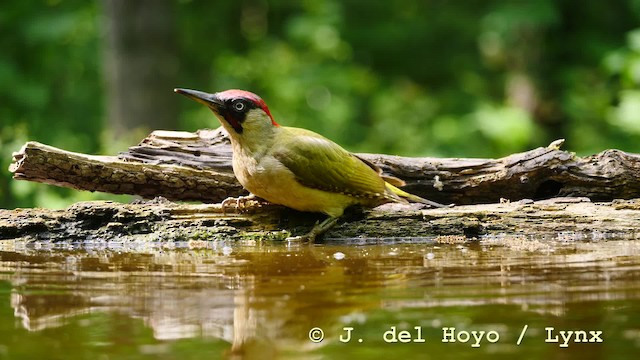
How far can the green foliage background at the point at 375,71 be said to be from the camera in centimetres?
1048

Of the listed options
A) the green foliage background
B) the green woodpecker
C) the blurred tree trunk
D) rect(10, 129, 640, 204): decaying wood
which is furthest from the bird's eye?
the blurred tree trunk

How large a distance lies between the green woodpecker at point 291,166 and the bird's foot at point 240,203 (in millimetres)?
135

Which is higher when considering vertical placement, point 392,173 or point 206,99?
point 206,99

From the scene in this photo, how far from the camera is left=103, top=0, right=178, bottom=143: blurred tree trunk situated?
9977 millimetres

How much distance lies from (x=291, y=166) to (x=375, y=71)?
292 inches

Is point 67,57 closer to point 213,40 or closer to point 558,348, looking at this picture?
point 213,40

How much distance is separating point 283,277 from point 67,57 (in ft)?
30.7

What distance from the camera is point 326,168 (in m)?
5.15

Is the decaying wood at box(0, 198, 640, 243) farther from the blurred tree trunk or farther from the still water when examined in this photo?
the blurred tree trunk

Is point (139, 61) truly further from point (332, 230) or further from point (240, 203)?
point (332, 230)

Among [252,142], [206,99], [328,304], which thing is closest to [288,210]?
[252,142]

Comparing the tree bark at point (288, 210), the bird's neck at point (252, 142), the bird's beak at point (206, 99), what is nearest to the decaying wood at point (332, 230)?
the tree bark at point (288, 210)

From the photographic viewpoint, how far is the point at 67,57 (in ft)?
39.9

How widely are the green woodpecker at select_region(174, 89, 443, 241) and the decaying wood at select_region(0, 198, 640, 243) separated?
14cm
